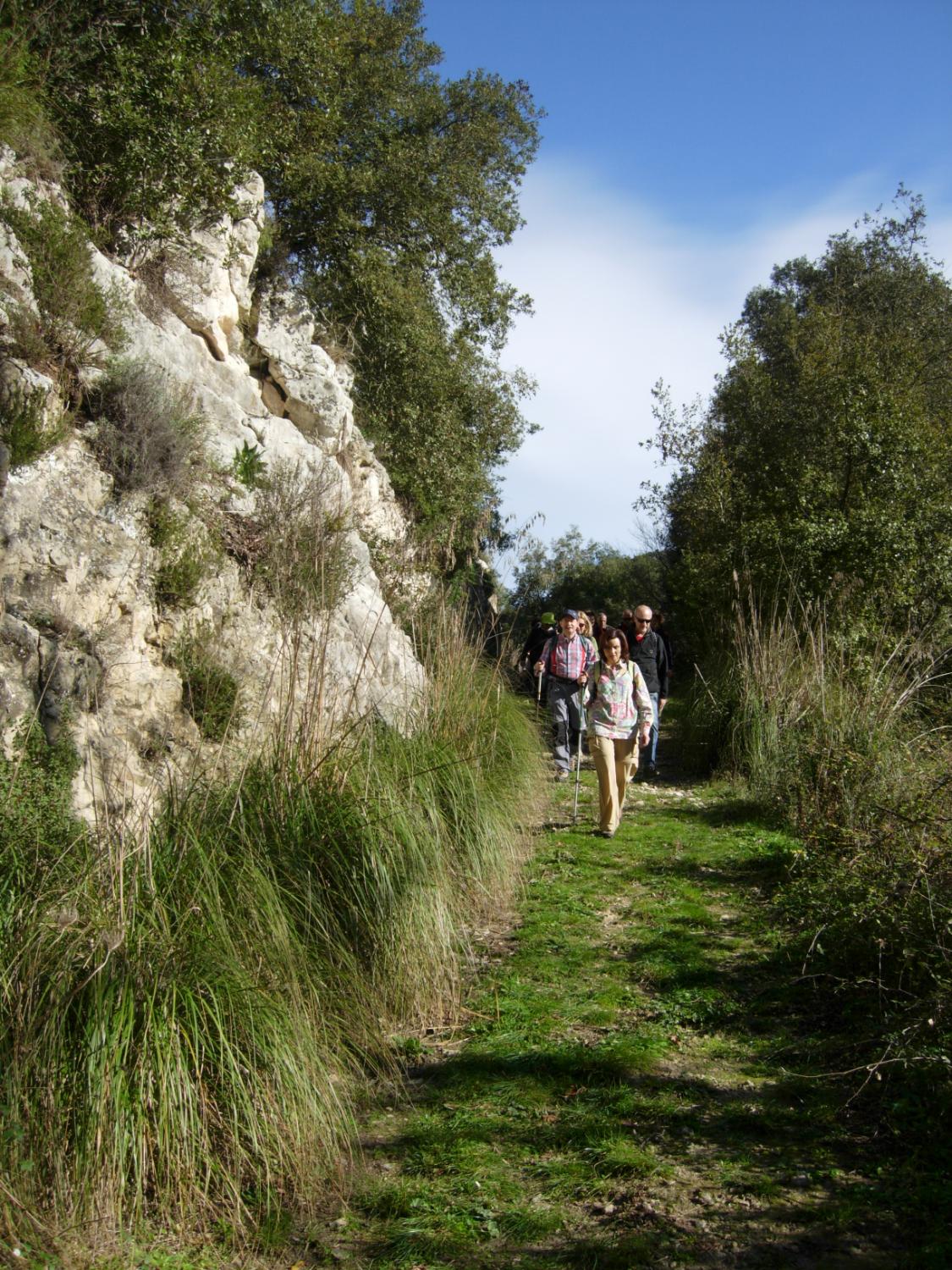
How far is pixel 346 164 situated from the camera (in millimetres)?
16812

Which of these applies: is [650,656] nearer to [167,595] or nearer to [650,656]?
[650,656]

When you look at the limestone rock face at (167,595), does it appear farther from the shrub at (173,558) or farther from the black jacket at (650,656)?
the black jacket at (650,656)

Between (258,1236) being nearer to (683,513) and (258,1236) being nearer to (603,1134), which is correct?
(603,1134)

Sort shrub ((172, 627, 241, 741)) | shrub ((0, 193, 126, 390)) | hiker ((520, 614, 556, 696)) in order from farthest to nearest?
hiker ((520, 614, 556, 696)) → shrub ((0, 193, 126, 390)) → shrub ((172, 627, 241, 741))

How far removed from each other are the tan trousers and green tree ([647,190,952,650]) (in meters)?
3.41

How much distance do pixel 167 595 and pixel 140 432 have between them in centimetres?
146

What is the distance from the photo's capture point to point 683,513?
17.6 m

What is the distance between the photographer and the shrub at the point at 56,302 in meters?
8.20

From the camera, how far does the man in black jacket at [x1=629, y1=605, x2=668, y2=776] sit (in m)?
11.6

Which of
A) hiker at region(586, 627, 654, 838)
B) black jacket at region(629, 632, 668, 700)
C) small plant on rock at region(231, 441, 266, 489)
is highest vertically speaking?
small plant on rock at region(231, 441, 266, 489)

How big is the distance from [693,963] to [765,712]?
482 cm

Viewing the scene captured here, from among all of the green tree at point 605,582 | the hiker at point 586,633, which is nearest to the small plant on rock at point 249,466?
the hiker at point 586,633

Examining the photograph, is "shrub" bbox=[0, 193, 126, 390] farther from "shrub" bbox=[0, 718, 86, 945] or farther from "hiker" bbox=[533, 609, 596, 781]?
"hiker" bbox=[533, 609, 596, 781]

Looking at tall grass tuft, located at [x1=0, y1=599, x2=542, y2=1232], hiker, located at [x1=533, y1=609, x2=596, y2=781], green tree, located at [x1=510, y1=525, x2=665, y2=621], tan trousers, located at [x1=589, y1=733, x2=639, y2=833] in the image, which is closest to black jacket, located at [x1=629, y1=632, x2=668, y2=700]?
hiker, located at [x1=533, y1=609, x2=596, y2=781]
